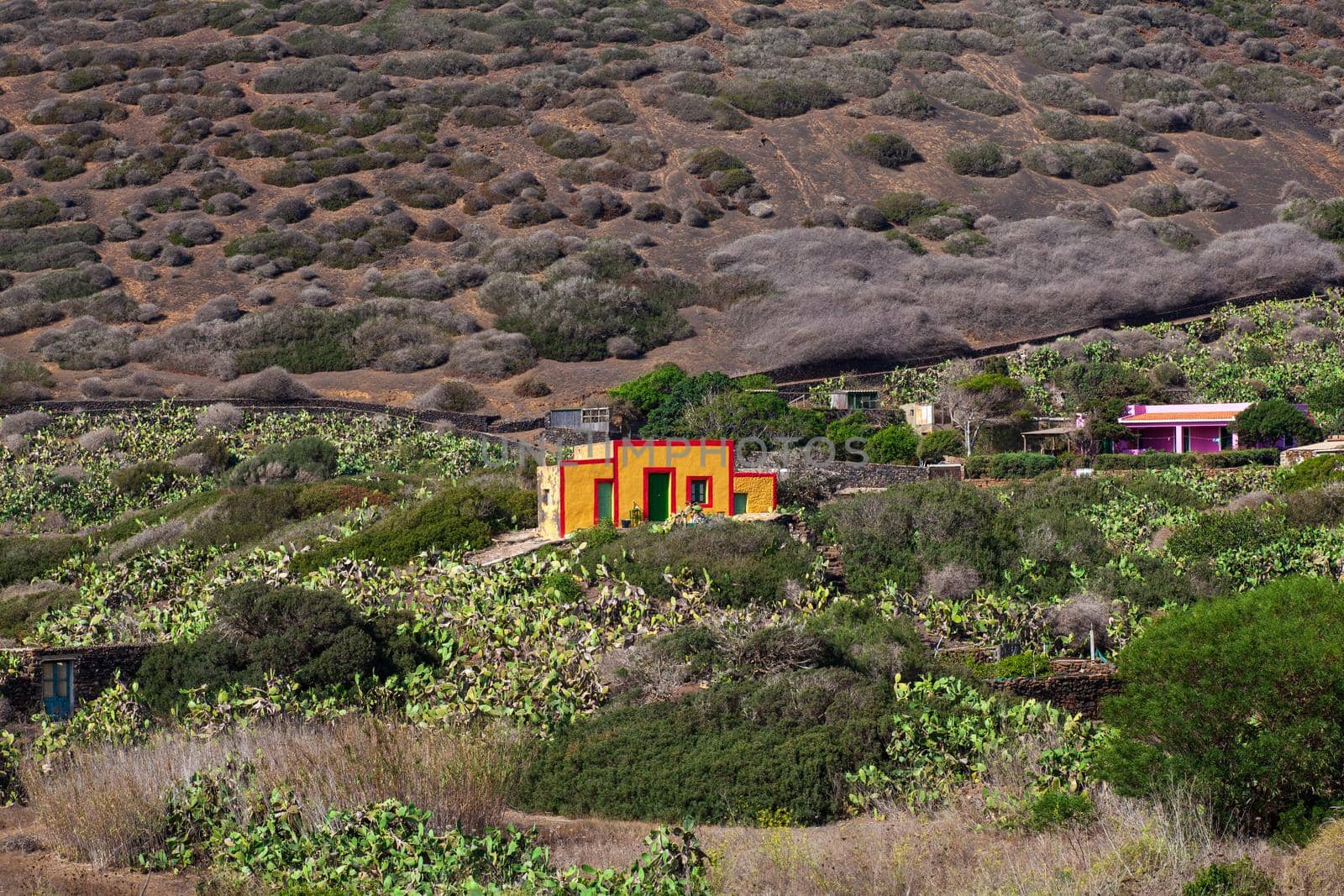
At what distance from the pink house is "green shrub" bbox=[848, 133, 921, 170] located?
36637 mm

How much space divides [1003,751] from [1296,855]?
3569 mm

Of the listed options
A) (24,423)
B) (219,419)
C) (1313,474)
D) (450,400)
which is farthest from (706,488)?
(24,423)

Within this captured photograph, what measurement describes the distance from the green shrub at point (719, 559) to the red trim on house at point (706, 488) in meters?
2.36

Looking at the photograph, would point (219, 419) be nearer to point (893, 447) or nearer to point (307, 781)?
point (893, 447)

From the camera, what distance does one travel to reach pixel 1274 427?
128 feet

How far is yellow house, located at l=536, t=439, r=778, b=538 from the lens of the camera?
27547mm

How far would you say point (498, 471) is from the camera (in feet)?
111

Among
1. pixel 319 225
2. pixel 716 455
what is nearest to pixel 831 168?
pixel 319 225

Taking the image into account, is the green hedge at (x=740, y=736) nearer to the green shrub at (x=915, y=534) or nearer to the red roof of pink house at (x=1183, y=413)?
the green shrub at (x=915, y=534)

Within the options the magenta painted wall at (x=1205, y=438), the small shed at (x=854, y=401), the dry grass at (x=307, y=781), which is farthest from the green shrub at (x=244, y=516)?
the magenta painted wall at (x=1205, y=438)

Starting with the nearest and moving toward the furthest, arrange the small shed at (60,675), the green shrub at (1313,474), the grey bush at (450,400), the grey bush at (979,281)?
1. the small shed at (60,675)
2. the green shrub at (1313,474)
3. the grey bush at (450,400)
4. the grey bush at (979,281)

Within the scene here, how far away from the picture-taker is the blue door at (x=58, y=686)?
19.2 m

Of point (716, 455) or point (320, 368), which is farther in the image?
point (320, 368)

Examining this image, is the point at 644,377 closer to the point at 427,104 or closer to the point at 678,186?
the point at 678,186
